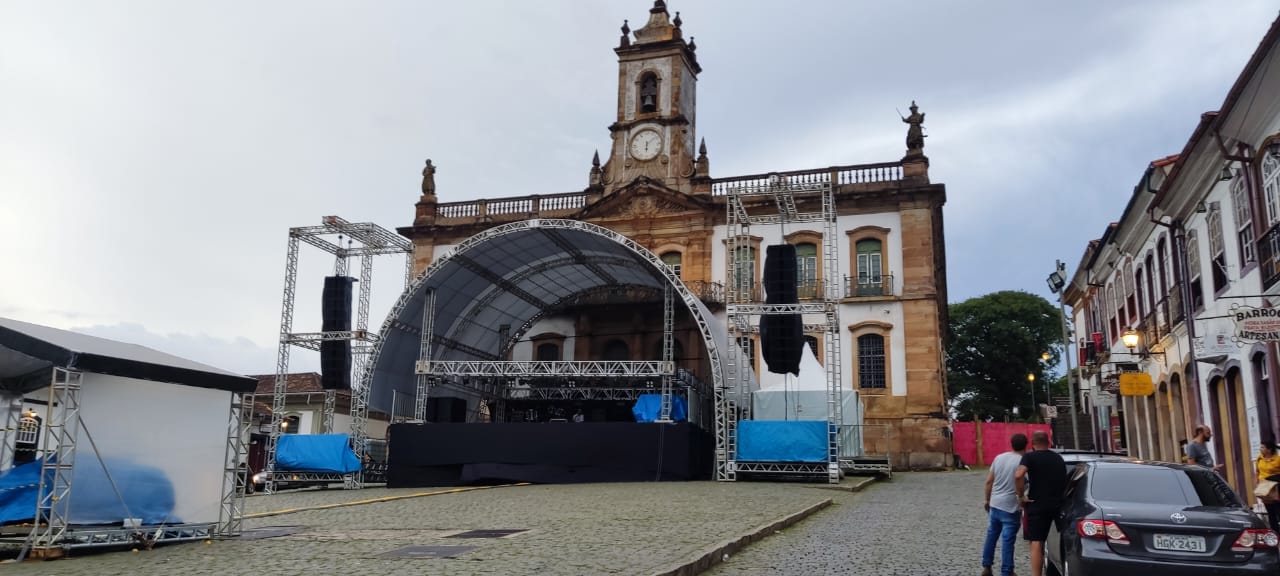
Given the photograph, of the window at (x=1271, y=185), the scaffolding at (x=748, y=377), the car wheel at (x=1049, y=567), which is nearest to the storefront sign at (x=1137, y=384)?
the scaffolding at (x=748, y=377)

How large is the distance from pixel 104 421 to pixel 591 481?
14.0m

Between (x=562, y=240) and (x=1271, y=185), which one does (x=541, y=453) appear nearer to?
(x=562, y=240)

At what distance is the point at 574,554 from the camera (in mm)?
9242

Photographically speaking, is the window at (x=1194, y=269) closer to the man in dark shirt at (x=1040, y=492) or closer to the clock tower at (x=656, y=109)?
the man in dark shirt at (x=1040, y=492)

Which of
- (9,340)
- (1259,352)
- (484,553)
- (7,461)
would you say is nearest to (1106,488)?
(484,553)

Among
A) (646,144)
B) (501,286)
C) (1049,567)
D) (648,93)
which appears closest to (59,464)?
(1049,567)

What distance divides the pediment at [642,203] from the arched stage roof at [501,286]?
3655 mm

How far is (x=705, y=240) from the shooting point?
3309 centimetres

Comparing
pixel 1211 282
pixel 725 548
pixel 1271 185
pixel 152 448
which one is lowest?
pixel 725 548

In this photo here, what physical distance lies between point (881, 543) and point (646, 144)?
83.7ft

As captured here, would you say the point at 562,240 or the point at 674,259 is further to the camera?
the point at 674,259

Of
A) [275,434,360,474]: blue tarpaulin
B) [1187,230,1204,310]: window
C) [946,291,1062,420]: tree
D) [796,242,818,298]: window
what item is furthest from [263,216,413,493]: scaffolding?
[946,291,1062,420]: tree

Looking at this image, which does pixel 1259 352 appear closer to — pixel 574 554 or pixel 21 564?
pixel 574 554

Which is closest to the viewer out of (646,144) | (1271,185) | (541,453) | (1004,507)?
(1004,507)
